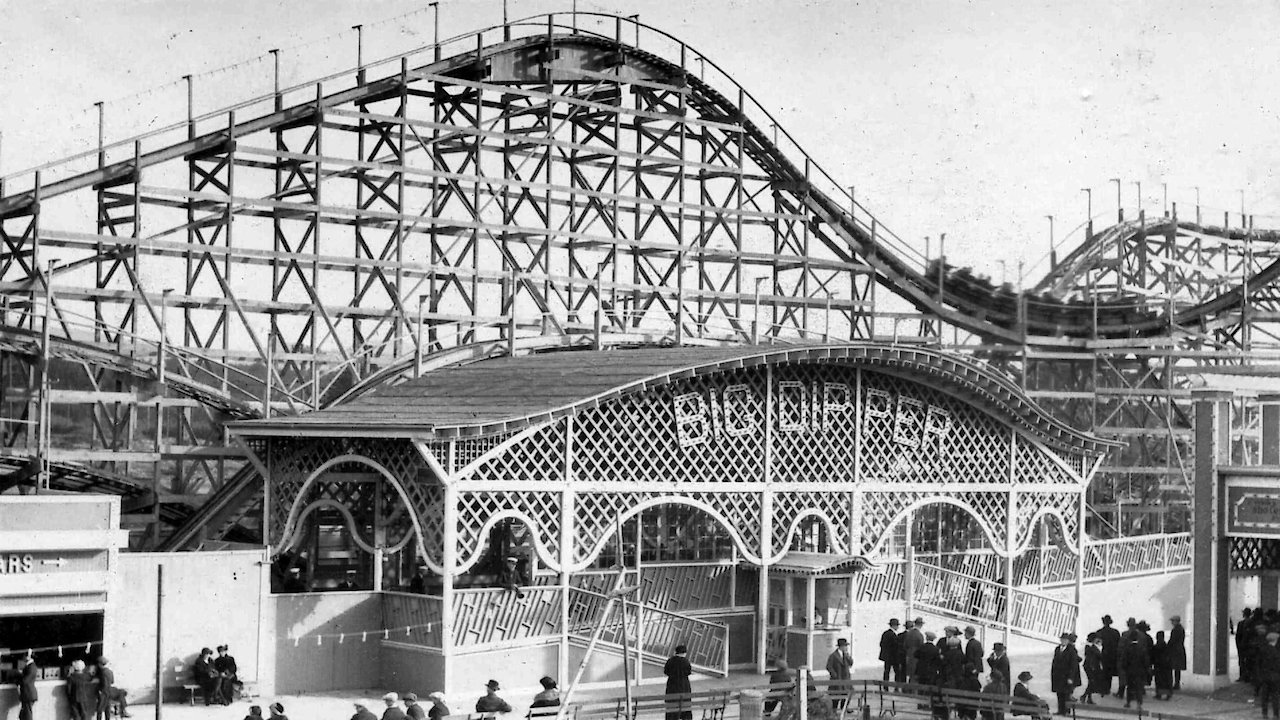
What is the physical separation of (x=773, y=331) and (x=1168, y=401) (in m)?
9.57

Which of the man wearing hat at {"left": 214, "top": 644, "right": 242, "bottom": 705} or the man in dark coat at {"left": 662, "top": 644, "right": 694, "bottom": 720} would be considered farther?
the man wearing hat at {"left": 214, "top": 644, "right": 242, "bottom": 705}

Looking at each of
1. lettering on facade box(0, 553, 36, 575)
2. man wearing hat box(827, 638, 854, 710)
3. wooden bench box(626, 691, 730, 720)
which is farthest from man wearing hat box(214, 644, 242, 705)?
man wearing hat box(827, 638, 854, 710)

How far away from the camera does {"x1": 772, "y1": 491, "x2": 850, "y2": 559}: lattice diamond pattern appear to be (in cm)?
2891

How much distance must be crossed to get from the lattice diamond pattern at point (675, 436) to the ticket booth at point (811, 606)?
5.38 feet

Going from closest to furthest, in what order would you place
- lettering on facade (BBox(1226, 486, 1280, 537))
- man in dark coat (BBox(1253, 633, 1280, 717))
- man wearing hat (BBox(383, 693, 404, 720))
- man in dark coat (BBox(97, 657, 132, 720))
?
man wearing hat (BBox(383, 693, 404, 720)) → man in dark coat (BBox(97, 657, 132, 720)) → man in dark coat (BBox(1253, 633, 1280, 717)) → lettering on facade (BBox(1226, 486, 1280, 537))

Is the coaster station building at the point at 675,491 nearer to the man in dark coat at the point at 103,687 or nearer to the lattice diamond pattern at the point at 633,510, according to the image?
the lattice diamond pattern at the point at 633,510

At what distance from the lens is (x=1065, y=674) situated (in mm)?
24156

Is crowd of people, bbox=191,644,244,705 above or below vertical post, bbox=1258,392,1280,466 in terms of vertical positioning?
below

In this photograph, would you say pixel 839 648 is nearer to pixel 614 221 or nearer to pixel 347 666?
pixel 347 666

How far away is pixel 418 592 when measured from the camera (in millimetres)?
28547

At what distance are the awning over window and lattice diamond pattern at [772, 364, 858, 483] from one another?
127 cm

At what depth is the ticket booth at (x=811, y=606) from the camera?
2834 cm

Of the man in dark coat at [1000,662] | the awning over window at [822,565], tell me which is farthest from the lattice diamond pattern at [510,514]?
the man in dark coat at [1000,662]

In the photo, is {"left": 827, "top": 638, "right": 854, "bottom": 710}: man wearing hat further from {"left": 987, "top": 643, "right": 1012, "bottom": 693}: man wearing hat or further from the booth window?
the booth window
